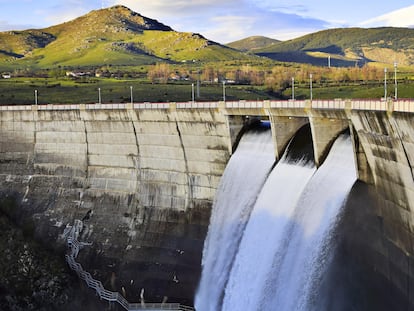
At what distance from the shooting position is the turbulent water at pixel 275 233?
1344 inches

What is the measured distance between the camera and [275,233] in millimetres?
37812

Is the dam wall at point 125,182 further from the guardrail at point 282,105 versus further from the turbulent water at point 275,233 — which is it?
the turbulent water at point 275,233

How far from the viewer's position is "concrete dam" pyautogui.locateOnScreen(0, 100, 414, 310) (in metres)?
32.0

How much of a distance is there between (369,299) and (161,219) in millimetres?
23421

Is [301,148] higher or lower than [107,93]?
lower

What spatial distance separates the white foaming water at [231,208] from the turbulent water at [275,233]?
0.07m

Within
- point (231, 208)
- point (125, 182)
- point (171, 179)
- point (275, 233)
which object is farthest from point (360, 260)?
point (125, 182)

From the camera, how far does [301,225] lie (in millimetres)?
36000

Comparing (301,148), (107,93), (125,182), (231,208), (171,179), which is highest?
(107,93)

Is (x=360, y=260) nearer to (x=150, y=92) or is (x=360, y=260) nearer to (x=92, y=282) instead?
(x=92, y=282)

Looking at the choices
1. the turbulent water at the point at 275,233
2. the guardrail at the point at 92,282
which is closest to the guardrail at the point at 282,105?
the turbulent water at the point at 275,233

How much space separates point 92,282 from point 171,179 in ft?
35.0

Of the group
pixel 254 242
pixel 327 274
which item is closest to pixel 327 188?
pixel 327 274

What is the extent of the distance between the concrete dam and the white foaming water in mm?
1181
